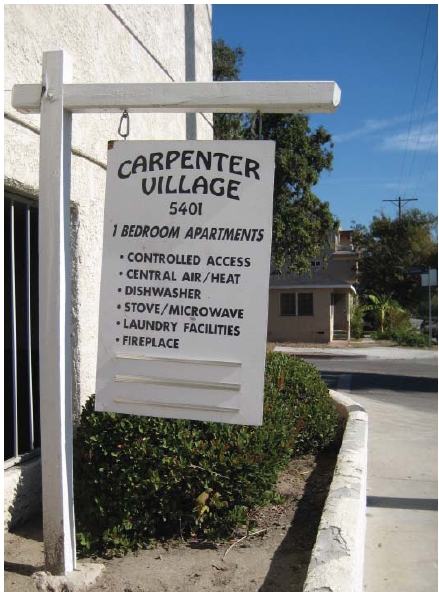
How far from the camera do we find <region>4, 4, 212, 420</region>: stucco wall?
3795 mm

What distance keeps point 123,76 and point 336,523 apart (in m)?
3.90

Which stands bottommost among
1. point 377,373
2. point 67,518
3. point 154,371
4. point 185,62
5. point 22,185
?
point 377,373

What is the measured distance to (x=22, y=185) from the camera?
151 inches

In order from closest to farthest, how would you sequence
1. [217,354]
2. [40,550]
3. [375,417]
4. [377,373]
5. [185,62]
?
[217,354] → [40,550] → [185,62] → [375,417] → [377,373]

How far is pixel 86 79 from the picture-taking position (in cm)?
465

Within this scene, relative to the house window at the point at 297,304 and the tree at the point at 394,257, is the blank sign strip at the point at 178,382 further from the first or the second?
the tree at the point at 394,257

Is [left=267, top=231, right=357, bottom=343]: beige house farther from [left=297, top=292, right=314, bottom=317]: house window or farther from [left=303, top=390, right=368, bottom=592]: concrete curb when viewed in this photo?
[left=303, top=390, right=368, bottom=592]: concrete curb

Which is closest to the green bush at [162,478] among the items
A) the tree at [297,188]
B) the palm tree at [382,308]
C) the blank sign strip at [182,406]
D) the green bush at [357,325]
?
the blank sign strip at [182,406]

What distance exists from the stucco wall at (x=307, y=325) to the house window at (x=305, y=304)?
0.50ft

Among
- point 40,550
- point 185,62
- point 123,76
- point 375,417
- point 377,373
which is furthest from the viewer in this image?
point 377,373

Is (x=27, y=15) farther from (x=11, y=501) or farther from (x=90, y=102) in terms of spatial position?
(x=11, y=501)

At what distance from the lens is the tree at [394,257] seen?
4150cm

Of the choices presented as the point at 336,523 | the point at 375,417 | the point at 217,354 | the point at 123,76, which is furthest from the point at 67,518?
the point at 375,417

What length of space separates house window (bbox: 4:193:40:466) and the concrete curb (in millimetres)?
2049
